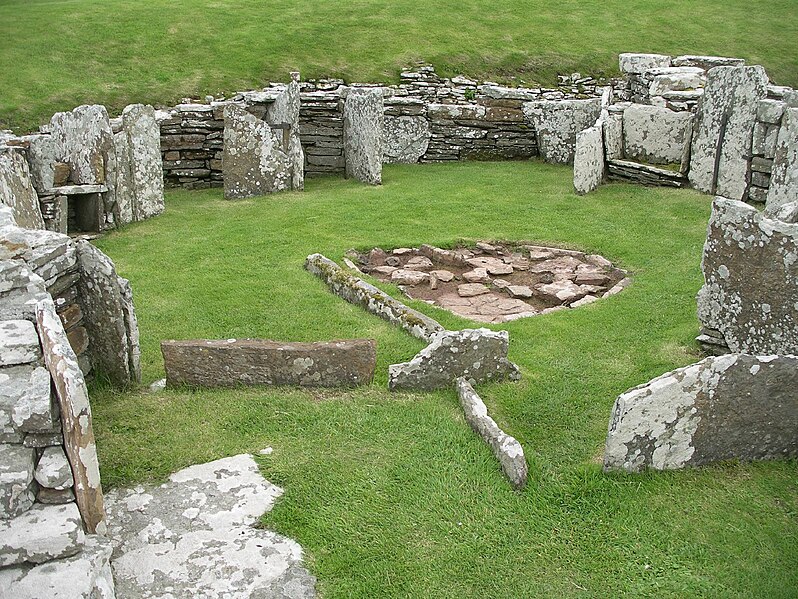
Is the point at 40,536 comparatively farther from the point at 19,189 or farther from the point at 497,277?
the point at 19,189

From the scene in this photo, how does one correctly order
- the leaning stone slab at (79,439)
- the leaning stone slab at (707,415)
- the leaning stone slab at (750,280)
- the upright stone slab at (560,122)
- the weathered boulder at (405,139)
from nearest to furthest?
the leaning stone slab at (79,439), the leaning stone slab at (707,415), the leaning stone slab at (750,280), the upright stone slab at (560,122), the weathered boulder at (405,139)

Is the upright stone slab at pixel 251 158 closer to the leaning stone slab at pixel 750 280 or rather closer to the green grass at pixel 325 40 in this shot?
the green grass at pixel 325 40

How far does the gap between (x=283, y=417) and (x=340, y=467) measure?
0.88m

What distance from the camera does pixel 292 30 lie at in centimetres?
2398

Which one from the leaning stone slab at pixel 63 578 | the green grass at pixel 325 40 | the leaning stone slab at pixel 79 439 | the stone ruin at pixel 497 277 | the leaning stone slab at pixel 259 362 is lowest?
the stone ruin at pixel 497 277

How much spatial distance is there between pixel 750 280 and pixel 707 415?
1913 millimetres

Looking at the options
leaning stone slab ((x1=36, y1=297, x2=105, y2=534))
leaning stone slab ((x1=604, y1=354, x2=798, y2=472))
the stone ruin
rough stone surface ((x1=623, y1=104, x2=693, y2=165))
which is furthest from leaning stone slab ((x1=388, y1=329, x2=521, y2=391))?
rough stone surface ((x1=623, y1=104, x2=693, y2=165))

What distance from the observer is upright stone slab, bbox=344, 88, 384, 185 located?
1559 cm

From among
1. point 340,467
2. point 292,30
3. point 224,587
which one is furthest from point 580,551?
point 292,30

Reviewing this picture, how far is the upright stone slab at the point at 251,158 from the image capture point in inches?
570

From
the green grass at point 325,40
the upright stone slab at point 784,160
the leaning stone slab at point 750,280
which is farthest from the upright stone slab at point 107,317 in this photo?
the green grass at point 325,40

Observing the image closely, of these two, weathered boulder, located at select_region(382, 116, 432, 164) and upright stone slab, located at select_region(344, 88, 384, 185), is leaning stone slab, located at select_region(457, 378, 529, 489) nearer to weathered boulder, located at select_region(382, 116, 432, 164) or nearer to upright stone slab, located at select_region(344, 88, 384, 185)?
upright stone slab, located at select_region(344, 88, 384, 185)

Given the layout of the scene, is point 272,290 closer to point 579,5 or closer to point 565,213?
point 565,213

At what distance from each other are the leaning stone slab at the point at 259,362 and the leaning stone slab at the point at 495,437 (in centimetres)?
96
